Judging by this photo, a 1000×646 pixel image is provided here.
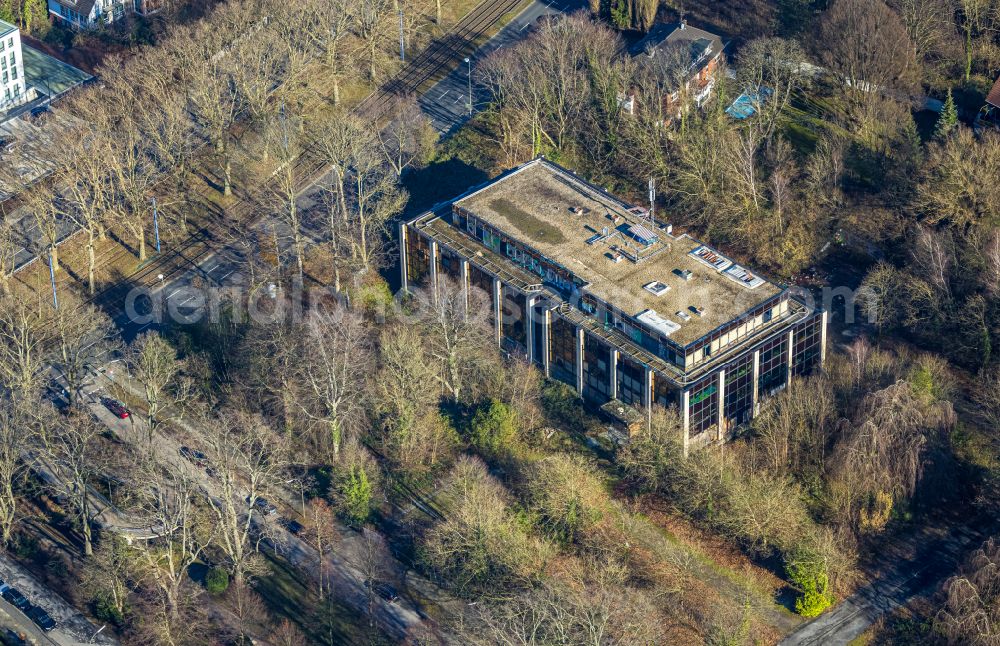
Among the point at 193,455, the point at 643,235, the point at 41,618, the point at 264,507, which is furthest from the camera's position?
the point at 643,235

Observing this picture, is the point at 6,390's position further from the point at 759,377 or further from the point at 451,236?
the point at 759,377

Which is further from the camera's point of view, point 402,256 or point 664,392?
point 402,256

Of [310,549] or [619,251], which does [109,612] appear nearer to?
[310,549]

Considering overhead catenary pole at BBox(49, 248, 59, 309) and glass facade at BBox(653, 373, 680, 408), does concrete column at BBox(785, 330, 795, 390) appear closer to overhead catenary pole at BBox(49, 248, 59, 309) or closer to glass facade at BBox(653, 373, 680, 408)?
glass facade at BBox(653, 373, 680, 408)

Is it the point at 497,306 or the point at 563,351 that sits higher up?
the point at 497,306

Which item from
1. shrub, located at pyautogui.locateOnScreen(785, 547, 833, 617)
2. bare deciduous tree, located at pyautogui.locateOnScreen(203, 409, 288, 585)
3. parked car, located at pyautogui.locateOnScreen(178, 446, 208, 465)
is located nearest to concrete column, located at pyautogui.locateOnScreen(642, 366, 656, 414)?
shrub, located at pyautogui.locateOnScreen(785, 547, 833, 617)

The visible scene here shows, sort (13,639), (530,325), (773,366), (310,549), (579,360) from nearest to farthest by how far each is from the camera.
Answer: (13,639) → (310,549) → (773,366) → (579,360) → (530,325)

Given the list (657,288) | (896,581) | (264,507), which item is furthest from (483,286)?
(896,581)

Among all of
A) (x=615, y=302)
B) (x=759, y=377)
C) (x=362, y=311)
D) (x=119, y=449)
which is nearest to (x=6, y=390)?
(x=119, y=449)
